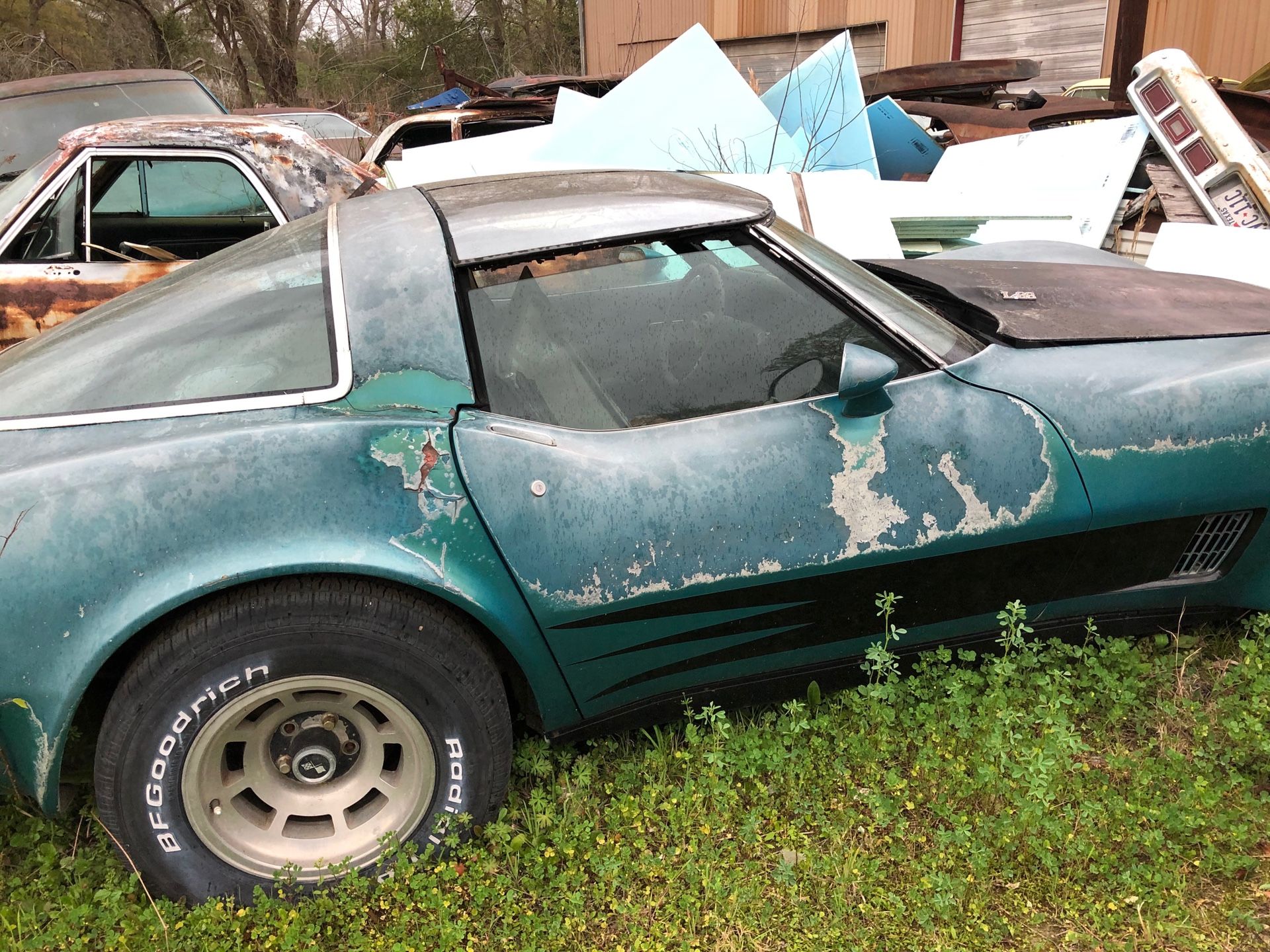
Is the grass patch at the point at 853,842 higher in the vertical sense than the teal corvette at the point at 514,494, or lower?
lower

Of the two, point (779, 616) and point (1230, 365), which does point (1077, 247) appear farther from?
point (779, 616)

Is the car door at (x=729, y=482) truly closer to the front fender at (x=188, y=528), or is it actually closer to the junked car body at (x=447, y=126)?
the front fender at (x=188, y=528)

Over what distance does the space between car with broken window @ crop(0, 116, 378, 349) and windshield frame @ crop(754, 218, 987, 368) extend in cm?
313

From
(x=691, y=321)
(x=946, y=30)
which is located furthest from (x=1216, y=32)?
(x=691, y=321)

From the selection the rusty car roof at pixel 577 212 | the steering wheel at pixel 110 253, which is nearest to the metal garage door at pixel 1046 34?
the steering wheel at pixel 110 253

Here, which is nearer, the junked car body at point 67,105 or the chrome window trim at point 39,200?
the chrome window trim at point 39,200

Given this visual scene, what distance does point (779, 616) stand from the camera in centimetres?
222

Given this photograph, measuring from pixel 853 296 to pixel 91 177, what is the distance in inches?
155

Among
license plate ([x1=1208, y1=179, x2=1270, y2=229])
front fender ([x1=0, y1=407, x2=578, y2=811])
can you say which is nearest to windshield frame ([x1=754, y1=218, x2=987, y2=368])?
front fender ([x1=0, y1=407, x2=578, y2=811])

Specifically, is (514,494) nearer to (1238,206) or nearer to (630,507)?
(630,507)

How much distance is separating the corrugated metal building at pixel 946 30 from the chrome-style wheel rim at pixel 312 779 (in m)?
7.37

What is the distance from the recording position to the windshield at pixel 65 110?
586 cm

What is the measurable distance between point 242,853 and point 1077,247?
3.80m

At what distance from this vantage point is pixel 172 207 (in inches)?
186
